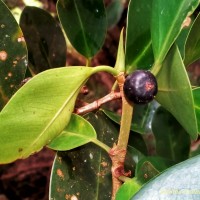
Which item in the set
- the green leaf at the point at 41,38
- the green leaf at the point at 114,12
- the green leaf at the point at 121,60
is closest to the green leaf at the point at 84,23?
the green leaf at the point at 41,38

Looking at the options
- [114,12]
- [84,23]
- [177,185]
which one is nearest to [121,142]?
[177,185]

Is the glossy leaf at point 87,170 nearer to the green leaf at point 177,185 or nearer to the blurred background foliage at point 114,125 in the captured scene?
the blurred background foliage at point 114,125

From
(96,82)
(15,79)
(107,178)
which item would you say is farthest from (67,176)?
(96,82)

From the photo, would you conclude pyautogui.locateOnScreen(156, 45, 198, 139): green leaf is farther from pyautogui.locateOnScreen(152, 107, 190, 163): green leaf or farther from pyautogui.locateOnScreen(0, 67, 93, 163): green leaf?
pyautogui.locateOnScreen(152, 107, 190, 163): green leaf

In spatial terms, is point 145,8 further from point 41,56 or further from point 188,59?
point 41,56

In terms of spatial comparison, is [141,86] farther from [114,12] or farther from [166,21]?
[114,12]

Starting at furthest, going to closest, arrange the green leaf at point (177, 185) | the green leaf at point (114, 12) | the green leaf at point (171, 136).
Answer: the green leaf at point (114, 12), the green leaf at point (171, 136), the green leaf at point (177, 185)
